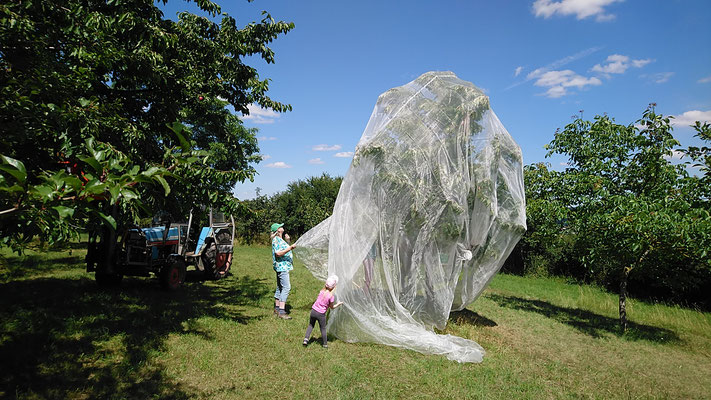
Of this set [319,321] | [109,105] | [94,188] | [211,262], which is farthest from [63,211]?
[211,262]

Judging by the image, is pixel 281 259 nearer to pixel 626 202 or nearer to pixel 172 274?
pixel 172 274

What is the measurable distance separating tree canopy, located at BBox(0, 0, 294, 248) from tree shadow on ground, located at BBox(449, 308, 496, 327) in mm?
5073

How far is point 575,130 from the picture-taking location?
9.34 meters

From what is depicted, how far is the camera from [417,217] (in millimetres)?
6316

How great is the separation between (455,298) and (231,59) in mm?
6414

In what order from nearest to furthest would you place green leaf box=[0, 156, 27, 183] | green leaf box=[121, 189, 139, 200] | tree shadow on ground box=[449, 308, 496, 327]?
green leaf box=[0, 156, 27, 183] < green leaf box=[121, 189, 139, 200] < tree shadow on ground box=[449, 308, 496, 327]

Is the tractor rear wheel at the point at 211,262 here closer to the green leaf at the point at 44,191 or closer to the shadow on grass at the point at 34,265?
the shadow on grass at the point at 34,265

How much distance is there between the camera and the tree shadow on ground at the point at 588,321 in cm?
831

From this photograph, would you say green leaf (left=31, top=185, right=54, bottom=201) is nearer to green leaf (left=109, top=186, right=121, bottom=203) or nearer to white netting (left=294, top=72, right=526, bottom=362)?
green leaf (left=109, top=186, right=121, bottom=203)

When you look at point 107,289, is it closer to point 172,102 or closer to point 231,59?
point 172,102

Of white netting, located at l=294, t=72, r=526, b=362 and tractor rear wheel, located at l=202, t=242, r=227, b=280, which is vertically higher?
white netting, located at l=294, t=72, r=526, b=362

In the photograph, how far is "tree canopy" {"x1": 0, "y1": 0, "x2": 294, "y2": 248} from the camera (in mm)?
1810

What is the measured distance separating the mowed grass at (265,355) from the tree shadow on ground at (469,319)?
33 millimetres

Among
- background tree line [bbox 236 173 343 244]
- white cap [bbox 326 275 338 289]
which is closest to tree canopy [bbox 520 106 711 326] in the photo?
white cap [bbox 326 275 338 289]
